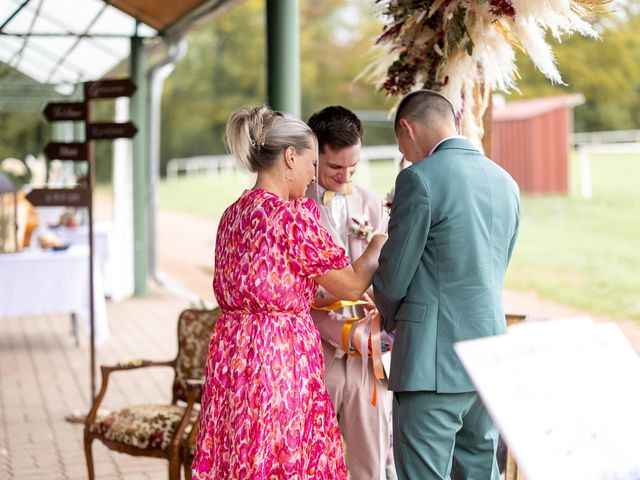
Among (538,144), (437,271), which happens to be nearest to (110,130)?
(437,271)

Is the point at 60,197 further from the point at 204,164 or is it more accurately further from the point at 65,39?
the point at 204,164

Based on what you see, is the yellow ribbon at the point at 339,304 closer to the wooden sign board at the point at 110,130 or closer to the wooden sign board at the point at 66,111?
the wooden sign board at the point at 110,130

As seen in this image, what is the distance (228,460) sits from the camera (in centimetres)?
304

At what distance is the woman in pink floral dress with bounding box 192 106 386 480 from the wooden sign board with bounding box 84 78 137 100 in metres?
3.25

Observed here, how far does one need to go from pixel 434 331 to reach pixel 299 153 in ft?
2.25

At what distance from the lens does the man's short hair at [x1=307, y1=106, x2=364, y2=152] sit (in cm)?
338

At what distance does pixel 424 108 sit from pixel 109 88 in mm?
3716

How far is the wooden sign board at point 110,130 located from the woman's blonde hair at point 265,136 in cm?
326

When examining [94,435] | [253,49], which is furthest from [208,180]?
[94,435]

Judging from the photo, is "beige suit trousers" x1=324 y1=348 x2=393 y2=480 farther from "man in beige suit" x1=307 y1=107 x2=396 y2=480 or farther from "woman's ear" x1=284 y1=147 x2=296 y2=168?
"woman's ear" x1=284 y1=147 x2=296 y2=168

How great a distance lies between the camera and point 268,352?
9.68 ft

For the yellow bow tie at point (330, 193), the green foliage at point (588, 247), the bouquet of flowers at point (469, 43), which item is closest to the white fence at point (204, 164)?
the green foliage at point (588, 247)

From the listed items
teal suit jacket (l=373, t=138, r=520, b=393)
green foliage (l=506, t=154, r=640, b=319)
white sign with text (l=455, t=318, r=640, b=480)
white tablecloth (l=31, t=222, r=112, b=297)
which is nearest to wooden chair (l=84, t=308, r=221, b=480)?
teal suit jacket (l=373, t=138, r=520, b=393)

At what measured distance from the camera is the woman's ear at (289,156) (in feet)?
9.62
